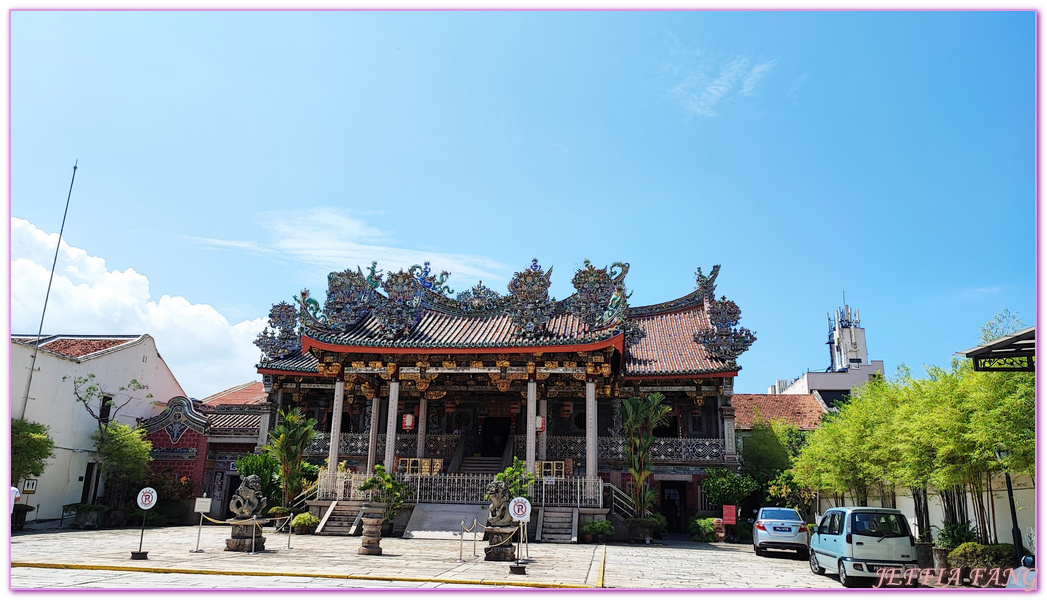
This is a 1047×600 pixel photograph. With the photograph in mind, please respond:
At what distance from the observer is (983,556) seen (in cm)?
1102

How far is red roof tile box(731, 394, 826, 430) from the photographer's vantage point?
32.1 m

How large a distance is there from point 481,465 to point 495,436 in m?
2.88

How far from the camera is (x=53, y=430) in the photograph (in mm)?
23984

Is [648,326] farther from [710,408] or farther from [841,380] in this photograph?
[841,380]

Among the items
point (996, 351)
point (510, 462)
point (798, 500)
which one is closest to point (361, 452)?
point (510, 462)

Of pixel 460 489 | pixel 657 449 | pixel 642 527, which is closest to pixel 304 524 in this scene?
pixel 460 489

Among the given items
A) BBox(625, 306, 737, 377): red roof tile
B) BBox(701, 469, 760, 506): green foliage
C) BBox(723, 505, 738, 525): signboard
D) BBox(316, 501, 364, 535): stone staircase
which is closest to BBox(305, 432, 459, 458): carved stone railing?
BBox(316, 501, 364, 535): stone staircase

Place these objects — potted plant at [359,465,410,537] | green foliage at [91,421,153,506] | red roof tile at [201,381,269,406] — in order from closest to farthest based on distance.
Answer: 1. potted plant at [359,465,410,537]
2. green foliage at [91,421,153,506]
3. red roof tile at [201,381,269,406]

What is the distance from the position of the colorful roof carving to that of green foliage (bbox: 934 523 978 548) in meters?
8.88

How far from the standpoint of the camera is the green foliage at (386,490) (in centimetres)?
1802

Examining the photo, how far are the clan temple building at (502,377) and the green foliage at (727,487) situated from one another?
83 centimetres

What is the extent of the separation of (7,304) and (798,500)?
22778mm

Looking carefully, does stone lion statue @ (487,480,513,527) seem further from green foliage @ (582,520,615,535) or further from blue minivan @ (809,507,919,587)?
blue minivan @ (809,507,919,587)

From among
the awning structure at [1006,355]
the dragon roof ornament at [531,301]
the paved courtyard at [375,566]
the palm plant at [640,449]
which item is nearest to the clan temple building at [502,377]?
the dragon roof ornament at [531,301]
